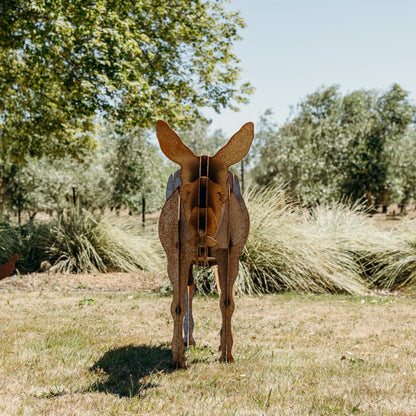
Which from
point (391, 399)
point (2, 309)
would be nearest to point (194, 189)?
point (391, 399)

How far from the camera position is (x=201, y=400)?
2.87m

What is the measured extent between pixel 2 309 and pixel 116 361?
9.52 ft

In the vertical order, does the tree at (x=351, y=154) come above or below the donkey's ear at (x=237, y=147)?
above

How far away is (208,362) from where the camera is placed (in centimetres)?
364

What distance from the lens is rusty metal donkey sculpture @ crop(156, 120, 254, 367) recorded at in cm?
287

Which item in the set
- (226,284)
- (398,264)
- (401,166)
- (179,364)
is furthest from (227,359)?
(401,166)

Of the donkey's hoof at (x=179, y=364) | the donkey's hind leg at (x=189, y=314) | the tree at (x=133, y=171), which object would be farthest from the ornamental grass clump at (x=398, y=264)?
the tree at (x=133, y=171)

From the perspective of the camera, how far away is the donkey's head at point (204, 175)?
2852mm

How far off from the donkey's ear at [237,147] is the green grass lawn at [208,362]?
1.59m

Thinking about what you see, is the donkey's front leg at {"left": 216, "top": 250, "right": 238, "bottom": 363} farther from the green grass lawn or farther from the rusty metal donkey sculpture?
the green grass lawn

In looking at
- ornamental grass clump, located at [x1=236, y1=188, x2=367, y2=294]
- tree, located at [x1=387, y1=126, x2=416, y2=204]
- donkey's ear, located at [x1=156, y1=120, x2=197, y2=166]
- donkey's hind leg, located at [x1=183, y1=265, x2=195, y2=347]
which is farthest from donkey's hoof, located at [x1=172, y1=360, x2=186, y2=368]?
tree, located at [x1=387, y1=126, x2=416, y2=204]

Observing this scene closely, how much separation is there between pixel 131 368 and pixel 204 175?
5.69ft

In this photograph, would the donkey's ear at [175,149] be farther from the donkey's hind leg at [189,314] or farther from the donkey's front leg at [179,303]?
the donkey's hind leg at [189,314]

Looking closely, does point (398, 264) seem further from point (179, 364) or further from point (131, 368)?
point (131, 368)
